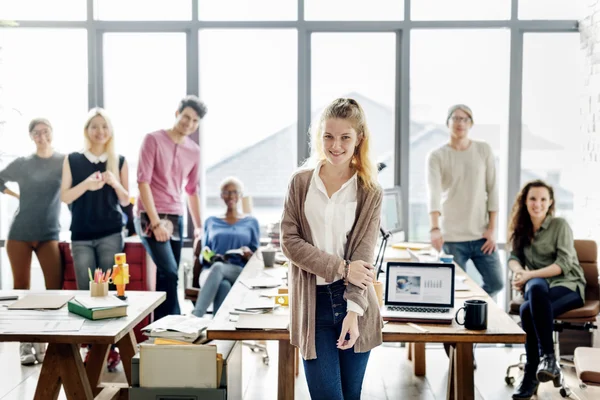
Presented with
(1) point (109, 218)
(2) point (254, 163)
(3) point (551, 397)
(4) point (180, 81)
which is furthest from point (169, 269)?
(3) point (551, 397)

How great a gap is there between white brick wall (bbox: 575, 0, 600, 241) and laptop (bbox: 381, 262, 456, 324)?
2.16m

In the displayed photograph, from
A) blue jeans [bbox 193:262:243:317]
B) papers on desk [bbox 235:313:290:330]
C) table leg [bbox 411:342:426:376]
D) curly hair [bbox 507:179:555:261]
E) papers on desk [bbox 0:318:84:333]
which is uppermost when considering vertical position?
curly hair [bbox 507:179:555:261]

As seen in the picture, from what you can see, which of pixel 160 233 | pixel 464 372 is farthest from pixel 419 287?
pixel 160 233

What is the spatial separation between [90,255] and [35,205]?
58 cm

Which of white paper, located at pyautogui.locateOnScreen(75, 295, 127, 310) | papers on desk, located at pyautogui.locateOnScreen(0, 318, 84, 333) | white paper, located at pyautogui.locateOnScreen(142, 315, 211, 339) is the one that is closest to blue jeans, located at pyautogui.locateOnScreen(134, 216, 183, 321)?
white paper, located at pyautogui.locateOnScreen(75, 295, 127, 310)

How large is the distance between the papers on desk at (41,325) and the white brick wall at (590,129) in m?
3.37

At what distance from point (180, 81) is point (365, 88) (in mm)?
1417

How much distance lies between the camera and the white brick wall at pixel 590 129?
4.64 meters

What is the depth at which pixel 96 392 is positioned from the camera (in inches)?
139

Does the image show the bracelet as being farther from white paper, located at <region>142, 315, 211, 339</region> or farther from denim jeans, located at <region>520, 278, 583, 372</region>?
denim jeans, located at <region>520, 278, 583, 372</region>

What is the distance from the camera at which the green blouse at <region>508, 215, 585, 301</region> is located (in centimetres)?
400

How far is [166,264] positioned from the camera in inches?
175

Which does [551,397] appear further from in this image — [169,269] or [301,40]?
[301,40]
